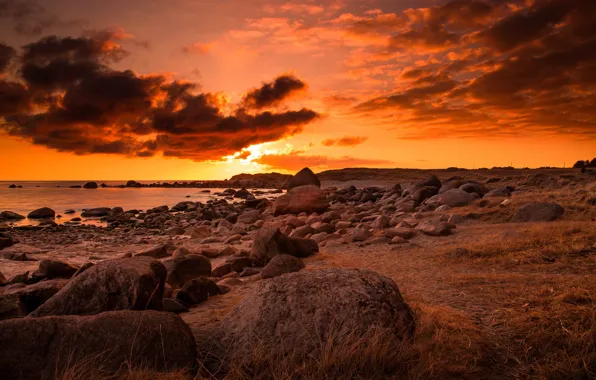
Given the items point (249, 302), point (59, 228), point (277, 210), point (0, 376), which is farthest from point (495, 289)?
point (59, 228)

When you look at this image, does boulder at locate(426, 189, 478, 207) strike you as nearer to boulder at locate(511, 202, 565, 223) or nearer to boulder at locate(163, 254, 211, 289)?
boulder at locate(511, 202, 565, 223)

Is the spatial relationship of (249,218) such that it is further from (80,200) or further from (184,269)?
(80,200)

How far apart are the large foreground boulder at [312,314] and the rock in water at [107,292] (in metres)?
1.15

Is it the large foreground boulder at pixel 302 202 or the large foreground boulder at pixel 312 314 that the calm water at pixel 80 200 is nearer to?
the large foreground boulder at pixel 302 202

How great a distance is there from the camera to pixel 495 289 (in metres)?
5.46

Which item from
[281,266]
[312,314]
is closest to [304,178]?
[281,266]

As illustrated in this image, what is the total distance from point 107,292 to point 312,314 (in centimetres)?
253

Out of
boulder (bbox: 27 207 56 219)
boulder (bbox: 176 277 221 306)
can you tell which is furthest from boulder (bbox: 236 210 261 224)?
boulder (bbox: 27 207 56 219)

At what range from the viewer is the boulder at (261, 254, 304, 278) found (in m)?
7.44

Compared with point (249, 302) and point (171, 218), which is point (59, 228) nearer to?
point (171, 218)

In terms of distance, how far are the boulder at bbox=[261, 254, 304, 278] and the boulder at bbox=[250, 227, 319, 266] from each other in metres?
1.22

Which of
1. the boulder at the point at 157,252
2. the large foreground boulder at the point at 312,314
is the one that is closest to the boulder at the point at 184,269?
the boulder at the point at 157,252

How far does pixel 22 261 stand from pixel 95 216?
53.8 ft

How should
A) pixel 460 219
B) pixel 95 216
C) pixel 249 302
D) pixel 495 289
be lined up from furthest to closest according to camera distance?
1. pixel 95 216
2. pixel 460 219
3. pixel 495 289
4. pixel 249 302
